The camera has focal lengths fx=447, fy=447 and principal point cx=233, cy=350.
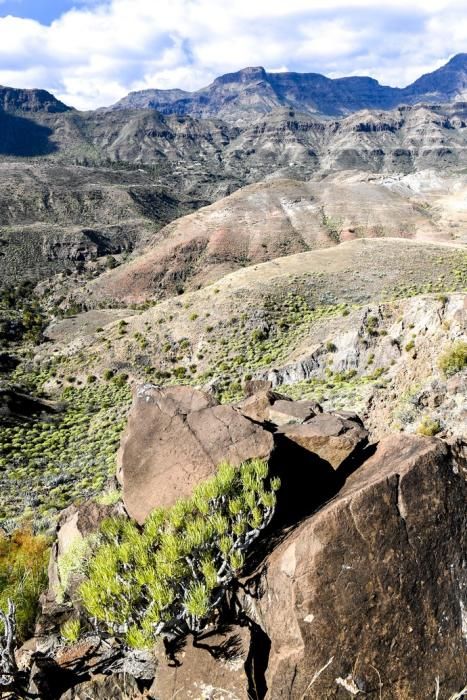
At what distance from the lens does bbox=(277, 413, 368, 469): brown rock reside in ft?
35.7

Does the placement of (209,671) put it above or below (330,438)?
below

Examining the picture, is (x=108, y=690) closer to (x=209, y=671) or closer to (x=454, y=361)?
(x=209, y=671)

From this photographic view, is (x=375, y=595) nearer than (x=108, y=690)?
Yes

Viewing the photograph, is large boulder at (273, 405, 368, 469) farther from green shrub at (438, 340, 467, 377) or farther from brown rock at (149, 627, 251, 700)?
green shrub at (438, 340, 467, 377)

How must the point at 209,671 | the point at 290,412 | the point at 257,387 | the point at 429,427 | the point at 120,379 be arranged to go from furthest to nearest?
1. the point at 120,379
2. the point at 257,387
3. the point at 290,412
4. the point at 429,427
5. the point at 209,671

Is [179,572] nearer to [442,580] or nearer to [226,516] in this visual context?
[226,516]

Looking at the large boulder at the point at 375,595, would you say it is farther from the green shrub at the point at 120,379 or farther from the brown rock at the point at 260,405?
the green shrub at the point at 120,379

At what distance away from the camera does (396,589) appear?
23.0ft

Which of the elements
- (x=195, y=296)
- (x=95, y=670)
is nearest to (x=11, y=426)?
(x=195, y=296)

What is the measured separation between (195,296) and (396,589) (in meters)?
58.9

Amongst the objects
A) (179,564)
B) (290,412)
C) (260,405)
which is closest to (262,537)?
(179,564)

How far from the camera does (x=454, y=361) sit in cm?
1669

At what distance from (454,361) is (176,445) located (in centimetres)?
1127

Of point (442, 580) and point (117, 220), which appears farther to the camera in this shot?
point (117, 220)
